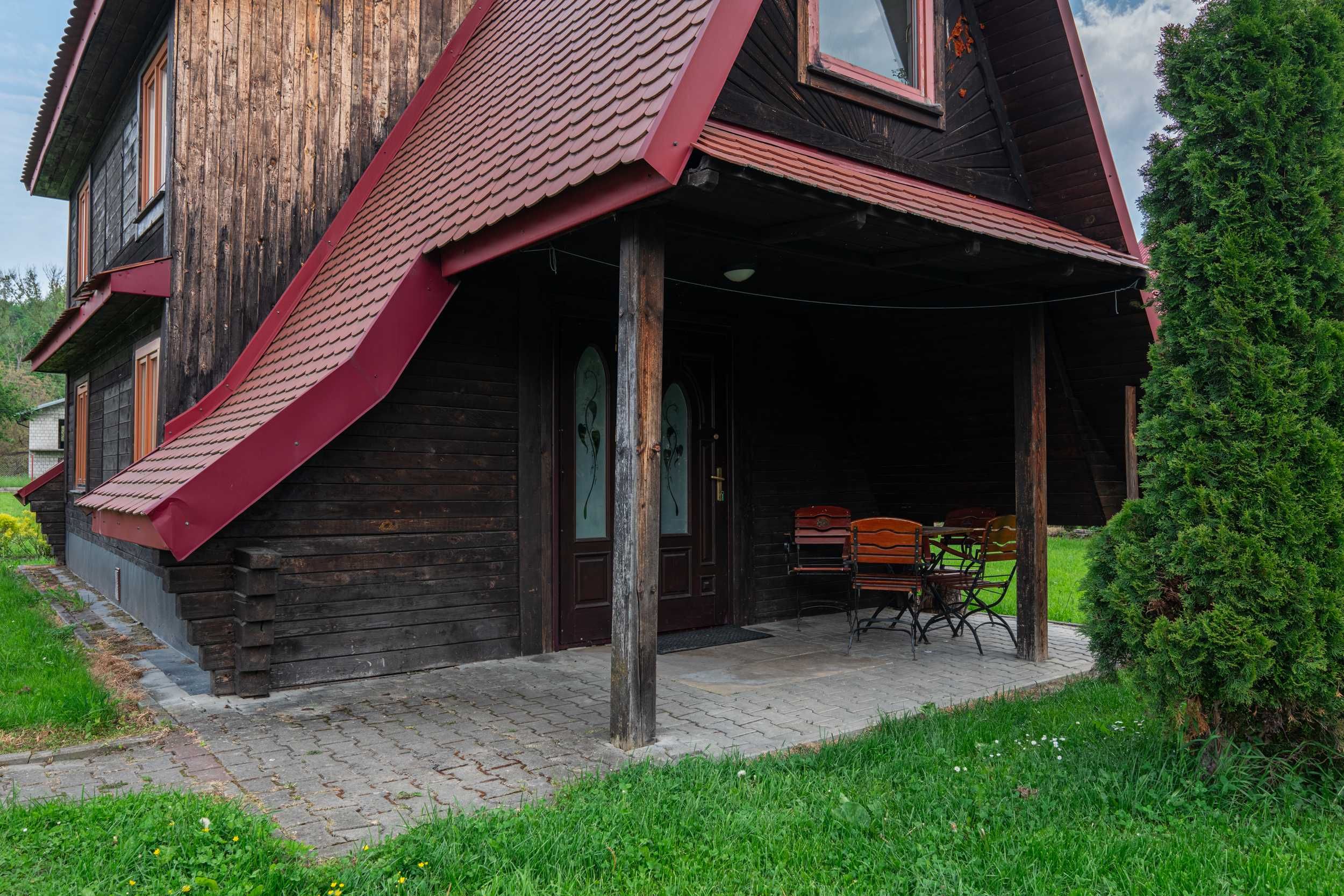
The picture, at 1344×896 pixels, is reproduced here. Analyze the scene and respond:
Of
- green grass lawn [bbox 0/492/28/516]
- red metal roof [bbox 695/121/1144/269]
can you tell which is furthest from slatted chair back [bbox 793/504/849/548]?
green grass lawn [bbox 0/492/28/516]

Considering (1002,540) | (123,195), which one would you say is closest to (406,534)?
(1002,540)

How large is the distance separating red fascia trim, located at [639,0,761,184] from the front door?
3.09 meters

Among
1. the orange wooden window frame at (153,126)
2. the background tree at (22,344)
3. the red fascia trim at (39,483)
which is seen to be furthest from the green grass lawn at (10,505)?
the orange wooden window frame at (153,126)

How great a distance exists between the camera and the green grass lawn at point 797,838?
2.96 meters

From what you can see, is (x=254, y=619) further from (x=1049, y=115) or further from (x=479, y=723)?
(x=1049, y=115)

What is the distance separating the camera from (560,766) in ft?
13.9

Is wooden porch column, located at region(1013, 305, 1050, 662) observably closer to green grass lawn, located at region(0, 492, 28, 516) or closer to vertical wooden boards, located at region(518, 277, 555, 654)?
vertical wooden boards, located at region(518, 277, 555, 654)

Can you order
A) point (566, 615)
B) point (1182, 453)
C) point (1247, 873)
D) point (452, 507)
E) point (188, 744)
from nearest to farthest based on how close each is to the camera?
point (1247, 873), point (1182, 453), point (188, 744), point (452, 507), point (566, 615)

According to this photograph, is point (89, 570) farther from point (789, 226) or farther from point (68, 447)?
point (789, 226)

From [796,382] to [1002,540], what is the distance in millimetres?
2427

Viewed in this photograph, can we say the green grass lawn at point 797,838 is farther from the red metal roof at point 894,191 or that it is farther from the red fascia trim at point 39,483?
the red fascia trim at point 39,483

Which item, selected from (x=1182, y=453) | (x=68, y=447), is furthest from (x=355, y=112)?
(x=68, y=447)

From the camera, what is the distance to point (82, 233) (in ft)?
37.6

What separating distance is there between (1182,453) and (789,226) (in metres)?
2.37
